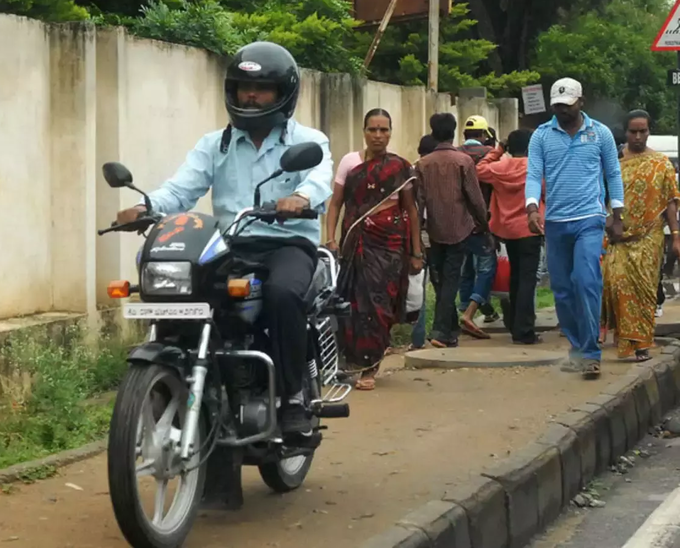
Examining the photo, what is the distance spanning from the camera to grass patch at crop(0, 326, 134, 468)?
20.0ft

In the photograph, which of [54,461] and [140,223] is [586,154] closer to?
[54,461]

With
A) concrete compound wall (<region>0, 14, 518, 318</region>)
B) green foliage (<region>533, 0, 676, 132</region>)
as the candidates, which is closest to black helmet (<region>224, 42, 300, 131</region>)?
concrete compound wall (<region>0, 14, 518, 318</region>)

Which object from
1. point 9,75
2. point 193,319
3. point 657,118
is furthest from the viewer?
point 657,118

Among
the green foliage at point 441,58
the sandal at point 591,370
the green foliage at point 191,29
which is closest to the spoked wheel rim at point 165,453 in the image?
the sandal at point 591,370

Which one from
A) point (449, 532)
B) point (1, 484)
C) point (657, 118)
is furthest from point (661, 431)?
point (657, 118)

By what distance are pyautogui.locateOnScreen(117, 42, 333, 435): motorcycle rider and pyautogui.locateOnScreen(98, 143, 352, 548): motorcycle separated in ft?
0.25

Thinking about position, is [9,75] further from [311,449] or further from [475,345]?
[475,345]

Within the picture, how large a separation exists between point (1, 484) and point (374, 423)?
2212 millimetres

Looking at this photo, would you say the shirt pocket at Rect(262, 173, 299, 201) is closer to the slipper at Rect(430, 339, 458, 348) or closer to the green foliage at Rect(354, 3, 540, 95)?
the slipper at Rect(430, 339, 458, 348)

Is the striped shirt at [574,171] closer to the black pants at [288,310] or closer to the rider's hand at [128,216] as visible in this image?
the black pants at [288,310]

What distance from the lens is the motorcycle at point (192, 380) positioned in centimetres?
407


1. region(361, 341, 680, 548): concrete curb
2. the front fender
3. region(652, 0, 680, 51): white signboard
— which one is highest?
region(652, 0, 680, 51): white signboard

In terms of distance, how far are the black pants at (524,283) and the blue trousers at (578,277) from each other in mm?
1526

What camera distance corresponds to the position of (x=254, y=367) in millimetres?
4633
